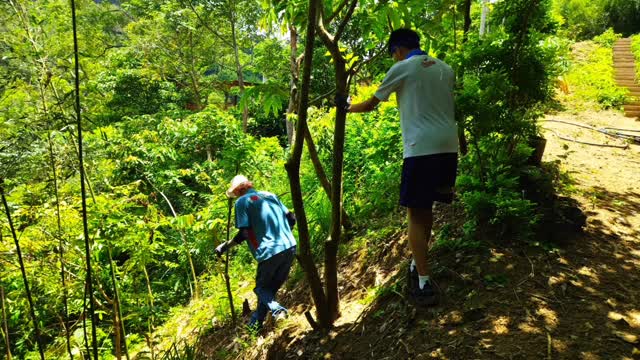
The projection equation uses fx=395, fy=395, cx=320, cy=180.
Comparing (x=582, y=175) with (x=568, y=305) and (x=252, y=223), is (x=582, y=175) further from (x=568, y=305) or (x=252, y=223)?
(x=252, y=223)

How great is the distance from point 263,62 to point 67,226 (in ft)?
52.4

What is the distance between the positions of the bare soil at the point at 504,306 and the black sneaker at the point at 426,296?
0.05 meters

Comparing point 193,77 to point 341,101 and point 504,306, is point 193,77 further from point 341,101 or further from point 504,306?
point 504,306

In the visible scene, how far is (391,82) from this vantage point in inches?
106

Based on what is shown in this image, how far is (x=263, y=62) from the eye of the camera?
59.6 ft

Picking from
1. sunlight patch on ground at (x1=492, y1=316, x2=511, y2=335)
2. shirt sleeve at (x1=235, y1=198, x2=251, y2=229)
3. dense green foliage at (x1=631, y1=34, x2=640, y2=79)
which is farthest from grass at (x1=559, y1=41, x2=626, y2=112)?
sunlight patch on ground at (x1=492, y1=316, x2=511, y2=335)

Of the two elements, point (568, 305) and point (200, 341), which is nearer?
point (568, 305)

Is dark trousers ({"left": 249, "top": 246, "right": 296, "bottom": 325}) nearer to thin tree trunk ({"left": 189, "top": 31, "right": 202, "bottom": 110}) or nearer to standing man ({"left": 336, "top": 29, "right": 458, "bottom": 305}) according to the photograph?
standing man ({"left": 336, "top": 29, "right": 458, "bottom": 305})

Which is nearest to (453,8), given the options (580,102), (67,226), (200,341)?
(67,226)

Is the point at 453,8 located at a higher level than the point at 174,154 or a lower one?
higher

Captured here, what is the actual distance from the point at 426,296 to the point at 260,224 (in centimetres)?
204

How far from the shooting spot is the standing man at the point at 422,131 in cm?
266

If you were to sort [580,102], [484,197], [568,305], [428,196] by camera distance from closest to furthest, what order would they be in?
1. [568,305]
2. [428,196]
3. [484,197]
4. [580,102]

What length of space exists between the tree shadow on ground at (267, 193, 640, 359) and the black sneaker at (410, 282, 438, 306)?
5 cm
